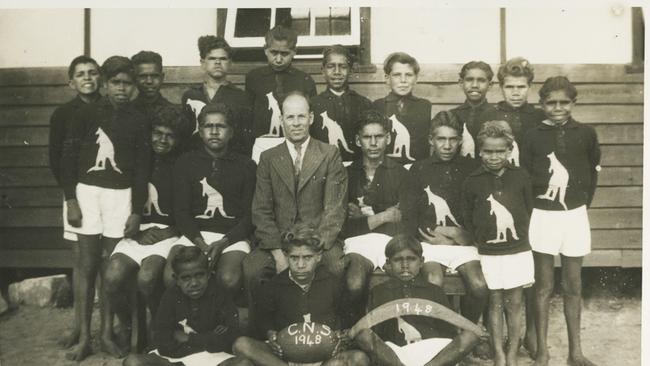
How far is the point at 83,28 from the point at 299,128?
170 centimetres

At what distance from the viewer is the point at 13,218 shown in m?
3.90

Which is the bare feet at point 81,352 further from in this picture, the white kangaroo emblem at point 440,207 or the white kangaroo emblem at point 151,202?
the white kangaroo emblem at point 440,207

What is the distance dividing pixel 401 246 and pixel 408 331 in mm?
371

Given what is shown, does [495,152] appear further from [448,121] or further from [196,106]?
[196,106]

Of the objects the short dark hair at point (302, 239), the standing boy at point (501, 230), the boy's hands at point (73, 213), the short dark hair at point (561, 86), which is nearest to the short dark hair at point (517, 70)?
the short dark hair at point (561, 86)

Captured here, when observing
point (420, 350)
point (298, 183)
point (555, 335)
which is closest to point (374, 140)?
point (298, 183)

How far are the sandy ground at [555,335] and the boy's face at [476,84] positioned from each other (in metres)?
1.37

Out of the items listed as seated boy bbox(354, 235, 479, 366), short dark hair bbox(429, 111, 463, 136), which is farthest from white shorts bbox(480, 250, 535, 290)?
short dark hair bbox(429, 111, 463, 136)

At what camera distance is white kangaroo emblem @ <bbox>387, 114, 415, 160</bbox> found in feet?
10.8

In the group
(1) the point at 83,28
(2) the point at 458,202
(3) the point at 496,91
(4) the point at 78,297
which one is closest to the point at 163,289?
(4) the point at 78,297

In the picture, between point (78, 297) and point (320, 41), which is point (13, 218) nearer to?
point (78, 297)

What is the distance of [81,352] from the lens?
2.96m

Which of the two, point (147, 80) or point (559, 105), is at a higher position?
point (147, 80)

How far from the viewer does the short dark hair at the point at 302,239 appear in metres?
2.62
